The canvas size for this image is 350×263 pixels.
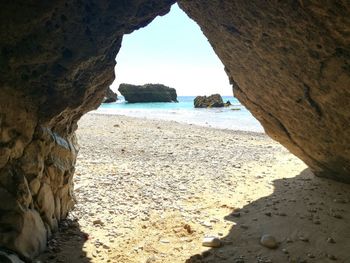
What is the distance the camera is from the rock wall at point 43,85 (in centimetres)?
538

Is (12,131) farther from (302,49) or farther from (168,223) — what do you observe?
(302,49)

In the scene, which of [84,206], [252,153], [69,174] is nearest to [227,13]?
[69,174]

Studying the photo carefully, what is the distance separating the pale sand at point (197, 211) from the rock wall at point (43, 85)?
906mm

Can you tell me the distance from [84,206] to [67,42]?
4.34m

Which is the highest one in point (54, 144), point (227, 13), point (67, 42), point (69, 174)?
point (227, 13)

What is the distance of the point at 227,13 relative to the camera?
6.85 metres

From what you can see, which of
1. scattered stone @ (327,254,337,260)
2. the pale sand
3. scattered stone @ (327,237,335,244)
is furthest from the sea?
scattered stone @ (327,254,337,260)

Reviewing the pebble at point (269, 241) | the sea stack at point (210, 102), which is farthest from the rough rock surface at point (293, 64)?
the sea stack at point (210, 102)

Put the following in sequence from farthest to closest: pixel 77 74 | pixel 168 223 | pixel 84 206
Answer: pixel 84 206 → pixel 168 223 → pixel 77 74

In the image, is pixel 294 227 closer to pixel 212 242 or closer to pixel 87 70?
pixel 212 242

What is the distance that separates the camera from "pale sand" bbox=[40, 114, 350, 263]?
20.9 ft

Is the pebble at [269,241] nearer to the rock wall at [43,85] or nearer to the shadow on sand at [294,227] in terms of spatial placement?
the shadow on sand at [294,227]

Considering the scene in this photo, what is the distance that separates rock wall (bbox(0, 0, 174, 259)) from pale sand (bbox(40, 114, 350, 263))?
35.7 inches

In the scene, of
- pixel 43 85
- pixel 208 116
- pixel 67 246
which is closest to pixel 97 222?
pixel 67 246
